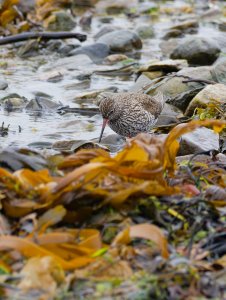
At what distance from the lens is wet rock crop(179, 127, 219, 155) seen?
19.0 ft

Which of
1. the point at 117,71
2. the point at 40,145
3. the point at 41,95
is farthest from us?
the point at 117,71

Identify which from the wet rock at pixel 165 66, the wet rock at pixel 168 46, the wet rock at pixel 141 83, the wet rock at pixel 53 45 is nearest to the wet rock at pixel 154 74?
the wet rock at pixel 165 66

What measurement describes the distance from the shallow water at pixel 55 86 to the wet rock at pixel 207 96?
0.94 metres

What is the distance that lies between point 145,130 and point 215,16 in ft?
30.4

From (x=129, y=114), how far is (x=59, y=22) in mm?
6972

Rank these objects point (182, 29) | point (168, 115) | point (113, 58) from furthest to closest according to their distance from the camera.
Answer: point (182, 29), point (113, 58), point (168, 115)

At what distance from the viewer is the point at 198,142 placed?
19.3 feet

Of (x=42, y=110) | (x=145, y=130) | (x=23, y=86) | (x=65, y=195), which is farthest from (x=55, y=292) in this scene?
(x=23, y=86)

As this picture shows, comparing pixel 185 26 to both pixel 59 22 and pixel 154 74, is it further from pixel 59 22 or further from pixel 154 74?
pixel 154 74

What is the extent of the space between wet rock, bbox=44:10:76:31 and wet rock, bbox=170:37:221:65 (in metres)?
3.25

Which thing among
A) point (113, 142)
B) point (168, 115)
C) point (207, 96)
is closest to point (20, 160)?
point (113, 142)

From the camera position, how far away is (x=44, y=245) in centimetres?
313

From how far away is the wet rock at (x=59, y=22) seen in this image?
1341 cm

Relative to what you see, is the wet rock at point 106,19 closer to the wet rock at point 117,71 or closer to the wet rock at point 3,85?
the wet rock at point 117,71
